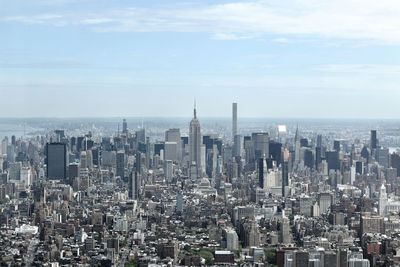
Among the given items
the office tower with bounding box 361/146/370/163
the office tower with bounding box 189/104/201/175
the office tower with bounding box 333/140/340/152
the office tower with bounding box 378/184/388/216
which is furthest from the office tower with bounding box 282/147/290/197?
the office tower with bounding box 378/184/388/216

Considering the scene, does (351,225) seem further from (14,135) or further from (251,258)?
(14,135)

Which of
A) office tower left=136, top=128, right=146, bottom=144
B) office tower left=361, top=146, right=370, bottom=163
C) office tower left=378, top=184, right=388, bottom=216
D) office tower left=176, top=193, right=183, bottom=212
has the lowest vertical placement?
office tower left=176, top=193, right=183, bottom=212

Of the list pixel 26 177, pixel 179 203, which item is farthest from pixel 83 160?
pixel 179 203

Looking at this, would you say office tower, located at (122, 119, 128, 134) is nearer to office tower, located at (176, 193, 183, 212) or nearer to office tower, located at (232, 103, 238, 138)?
office tower, located at (176, 193, 183, 212)

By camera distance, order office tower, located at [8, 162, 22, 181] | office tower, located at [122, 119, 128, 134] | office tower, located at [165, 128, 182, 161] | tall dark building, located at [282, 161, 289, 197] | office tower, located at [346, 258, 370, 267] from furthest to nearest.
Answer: tall dark building, located at [282, 161, 289, 197] < office tower, located at [165, 128, 182, 161] < office tower, located at [8, 162, 22, 181] < office tower, located at [122, 119, 128, 134] < office tower, located at [346, 258, 370, 267]

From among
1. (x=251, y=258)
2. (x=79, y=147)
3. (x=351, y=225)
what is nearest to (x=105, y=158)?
(x=79, y=147)

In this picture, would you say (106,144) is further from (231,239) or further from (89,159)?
(231,239)
